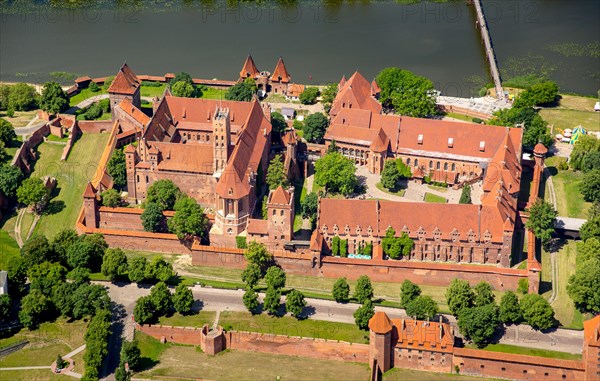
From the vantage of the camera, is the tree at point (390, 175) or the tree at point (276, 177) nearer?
the tree at point (276, 177)

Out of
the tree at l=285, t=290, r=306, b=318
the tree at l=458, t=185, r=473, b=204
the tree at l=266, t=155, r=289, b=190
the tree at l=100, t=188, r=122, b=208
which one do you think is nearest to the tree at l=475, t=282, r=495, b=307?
the tree at l=458, t=185, r=473, b=204

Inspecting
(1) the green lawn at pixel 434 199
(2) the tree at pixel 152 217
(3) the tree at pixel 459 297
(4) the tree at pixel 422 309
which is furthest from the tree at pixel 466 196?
(2) the tree at pixel 152 217

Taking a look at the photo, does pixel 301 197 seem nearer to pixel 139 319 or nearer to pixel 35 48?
pixel 139 319

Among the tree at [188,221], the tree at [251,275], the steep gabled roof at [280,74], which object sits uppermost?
the steep gabled roof at [280,74]

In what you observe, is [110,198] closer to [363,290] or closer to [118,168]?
[118,168]

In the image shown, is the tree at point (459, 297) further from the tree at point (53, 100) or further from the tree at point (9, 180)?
the tree at point (53, 100)
